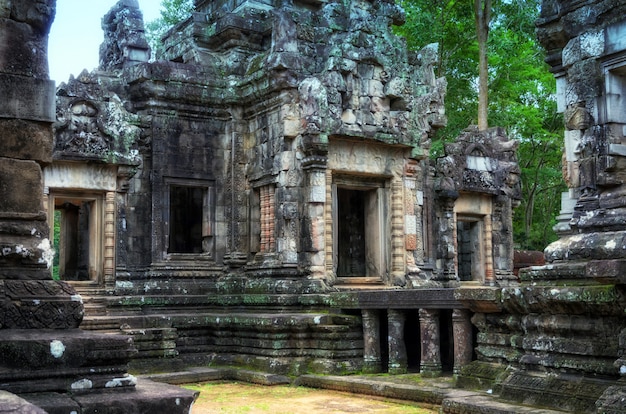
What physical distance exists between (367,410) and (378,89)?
270 inches

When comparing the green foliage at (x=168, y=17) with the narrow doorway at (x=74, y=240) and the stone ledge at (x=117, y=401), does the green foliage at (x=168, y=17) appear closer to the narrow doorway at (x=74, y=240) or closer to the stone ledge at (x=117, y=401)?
the narrow doorway at (x=74, y=240)

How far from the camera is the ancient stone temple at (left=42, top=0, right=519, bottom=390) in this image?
13391mm

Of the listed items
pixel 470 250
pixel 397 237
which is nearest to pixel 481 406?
pixel 397 237

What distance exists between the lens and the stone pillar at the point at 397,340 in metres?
11.7

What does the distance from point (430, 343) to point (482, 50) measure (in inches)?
581

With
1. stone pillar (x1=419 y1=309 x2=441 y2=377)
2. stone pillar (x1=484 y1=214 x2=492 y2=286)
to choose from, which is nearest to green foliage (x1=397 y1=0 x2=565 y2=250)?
stone pillar (x1=484 y1=214 x2=492 y2=286)

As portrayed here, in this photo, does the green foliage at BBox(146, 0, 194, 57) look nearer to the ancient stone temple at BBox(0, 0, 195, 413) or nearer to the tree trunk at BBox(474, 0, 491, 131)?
the tree trunk at BBox(474, 0, 491, 131)

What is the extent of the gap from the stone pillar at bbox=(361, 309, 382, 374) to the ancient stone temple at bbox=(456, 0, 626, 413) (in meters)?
3.15

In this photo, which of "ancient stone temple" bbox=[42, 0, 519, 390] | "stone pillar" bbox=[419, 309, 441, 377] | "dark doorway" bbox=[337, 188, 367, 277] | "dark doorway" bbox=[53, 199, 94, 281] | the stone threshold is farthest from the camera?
"dark doorway" bbox=[337, 188, 367, 277]

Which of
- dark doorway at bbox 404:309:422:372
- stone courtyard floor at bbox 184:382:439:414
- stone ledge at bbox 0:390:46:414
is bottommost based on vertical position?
stone courtyard floor at bbox 184:382:439:414

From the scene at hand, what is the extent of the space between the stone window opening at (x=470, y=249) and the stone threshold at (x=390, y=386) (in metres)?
7.68

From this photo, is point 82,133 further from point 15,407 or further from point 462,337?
point 15,407

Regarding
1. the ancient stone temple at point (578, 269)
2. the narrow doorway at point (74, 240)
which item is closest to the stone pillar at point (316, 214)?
the narrow doorway at point (74, 240)

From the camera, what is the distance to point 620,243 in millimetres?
7445
